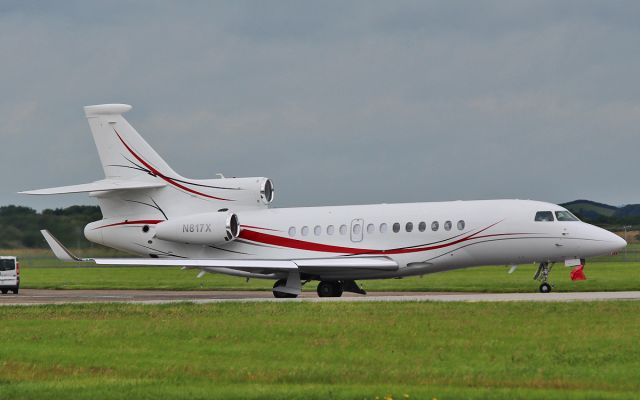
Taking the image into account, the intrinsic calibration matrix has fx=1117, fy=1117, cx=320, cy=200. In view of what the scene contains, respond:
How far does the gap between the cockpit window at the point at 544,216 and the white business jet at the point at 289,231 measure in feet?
0.11

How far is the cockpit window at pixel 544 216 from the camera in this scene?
3762 centimetres

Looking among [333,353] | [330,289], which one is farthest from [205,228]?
[333,353]

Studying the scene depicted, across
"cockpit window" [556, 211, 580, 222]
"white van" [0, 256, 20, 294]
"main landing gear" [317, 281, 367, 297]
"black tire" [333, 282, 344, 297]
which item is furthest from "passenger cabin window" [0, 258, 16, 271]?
"cockpit window" [556, 211, 580, 222]

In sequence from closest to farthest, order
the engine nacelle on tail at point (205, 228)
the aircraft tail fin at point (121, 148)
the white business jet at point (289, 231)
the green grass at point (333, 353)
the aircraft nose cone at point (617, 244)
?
the green grass at point (333, 353) < the aircraft nose cone at point (617, 244) < the white business jet at point (289, 231) < the engine nacelle on tail at point (205, 228) < the aircraft tail fin at point (121, 148)

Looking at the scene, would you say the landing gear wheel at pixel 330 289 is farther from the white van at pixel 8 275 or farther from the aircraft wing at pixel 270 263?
the white van at pixel 8 275

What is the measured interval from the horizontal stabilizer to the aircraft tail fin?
449mm

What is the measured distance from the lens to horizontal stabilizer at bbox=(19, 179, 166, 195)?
141 ft

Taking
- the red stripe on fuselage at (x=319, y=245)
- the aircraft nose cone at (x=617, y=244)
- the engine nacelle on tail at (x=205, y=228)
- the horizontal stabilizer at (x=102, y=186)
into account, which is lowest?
the aircraft nose cone at (x=617, y=244)

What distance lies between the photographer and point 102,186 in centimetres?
4403

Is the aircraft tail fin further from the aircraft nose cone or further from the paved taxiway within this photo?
the aircraft nose cone

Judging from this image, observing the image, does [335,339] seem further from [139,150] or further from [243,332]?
[139,150]

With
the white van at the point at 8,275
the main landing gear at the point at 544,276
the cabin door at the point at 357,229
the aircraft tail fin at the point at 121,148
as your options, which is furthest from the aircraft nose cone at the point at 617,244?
the white van at the point at 8,275

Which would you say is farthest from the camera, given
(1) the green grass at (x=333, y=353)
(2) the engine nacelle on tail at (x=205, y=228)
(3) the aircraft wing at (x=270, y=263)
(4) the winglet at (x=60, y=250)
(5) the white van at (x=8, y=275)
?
(5) the white van at (x=8, y=275)

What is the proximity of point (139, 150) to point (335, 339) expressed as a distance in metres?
25.4
